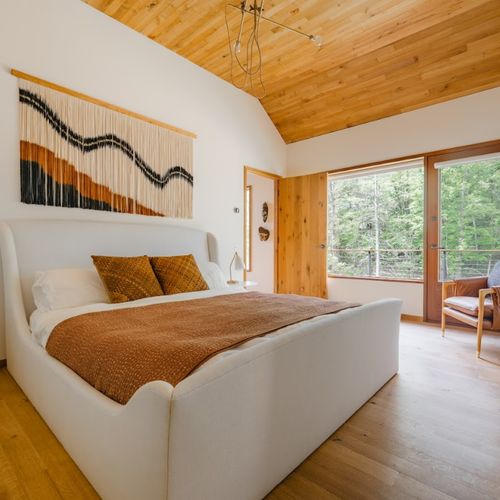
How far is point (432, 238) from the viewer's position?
389 centimetres

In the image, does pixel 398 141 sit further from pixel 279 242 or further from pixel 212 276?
pixel 212 276

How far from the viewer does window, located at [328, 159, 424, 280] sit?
4301 mm

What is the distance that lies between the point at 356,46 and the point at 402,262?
275 cm

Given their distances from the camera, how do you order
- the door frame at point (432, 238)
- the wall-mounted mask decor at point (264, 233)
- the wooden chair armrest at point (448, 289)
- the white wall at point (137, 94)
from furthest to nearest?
1. the wall-mounted mask decor at point (264, 233)
2. the door frame at point (432, 238)
3. the wooden chair armrest at point (448, 289)
4. the white wall at point (137, 94)

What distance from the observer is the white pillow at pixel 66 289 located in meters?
2.13

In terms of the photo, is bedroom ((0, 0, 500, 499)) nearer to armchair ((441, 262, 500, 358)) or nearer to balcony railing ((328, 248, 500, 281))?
balcony railing ((328, 248, 500, 281))

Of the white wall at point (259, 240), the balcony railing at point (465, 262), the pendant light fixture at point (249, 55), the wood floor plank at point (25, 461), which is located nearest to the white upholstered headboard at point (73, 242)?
the wood floor plank at point (25, 461)

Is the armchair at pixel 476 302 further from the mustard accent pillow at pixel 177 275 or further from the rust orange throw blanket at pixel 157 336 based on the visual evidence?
the mustard accent pillow at pixel 177 275

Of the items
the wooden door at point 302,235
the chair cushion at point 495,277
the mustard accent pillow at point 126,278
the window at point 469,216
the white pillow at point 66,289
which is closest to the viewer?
the white pillow at point 66,289

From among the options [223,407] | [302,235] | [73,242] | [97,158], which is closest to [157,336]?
[223,407]

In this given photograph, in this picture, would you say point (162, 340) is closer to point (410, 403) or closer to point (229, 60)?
point (410, 403)

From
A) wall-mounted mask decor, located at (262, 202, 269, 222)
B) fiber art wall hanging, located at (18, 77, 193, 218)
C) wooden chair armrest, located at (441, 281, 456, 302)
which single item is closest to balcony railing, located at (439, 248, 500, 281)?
wooden chair armrest, located at (441, 281, 456, 302)

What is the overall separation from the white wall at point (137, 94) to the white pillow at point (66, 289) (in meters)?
0.67

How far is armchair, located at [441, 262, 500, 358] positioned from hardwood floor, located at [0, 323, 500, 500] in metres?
0.55
